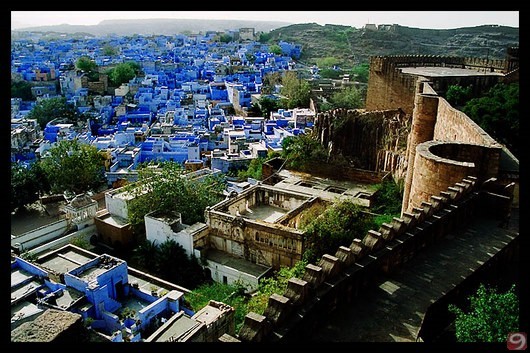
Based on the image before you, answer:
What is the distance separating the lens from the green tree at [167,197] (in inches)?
613

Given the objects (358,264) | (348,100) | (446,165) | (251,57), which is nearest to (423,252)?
(358,264)

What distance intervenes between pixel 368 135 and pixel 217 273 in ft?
31.2

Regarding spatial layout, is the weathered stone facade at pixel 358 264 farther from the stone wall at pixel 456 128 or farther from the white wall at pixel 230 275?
the white wall at pixel 230 275

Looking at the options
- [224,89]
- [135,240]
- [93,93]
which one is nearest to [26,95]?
[93,93]

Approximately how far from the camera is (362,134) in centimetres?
1995

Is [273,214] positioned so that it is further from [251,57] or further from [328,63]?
[251,57]

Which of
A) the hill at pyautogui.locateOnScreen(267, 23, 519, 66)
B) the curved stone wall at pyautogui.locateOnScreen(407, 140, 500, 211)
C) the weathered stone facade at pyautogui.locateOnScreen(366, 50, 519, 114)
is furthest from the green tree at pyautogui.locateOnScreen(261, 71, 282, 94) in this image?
the curved stone wall at pyautogui.locateOnScreen(407, 140, 500, 211)

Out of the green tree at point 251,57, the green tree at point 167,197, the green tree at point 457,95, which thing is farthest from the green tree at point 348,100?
the green tree at point 251,57

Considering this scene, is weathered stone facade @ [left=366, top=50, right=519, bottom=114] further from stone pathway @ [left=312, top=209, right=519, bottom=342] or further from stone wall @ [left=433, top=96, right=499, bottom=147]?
stone pathway @ [left=312, top=209, right=519, bottom=342]

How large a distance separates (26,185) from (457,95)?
17.6 meters

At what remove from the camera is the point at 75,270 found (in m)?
11.9

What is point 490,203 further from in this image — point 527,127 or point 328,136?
point 328,136

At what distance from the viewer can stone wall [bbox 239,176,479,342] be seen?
3693 millimetres

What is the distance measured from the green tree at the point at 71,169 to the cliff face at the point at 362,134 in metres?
10.3
